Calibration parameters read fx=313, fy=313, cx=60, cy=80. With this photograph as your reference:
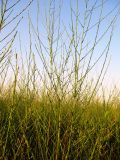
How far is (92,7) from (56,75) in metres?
0.76

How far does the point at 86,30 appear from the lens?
2457 millimetres

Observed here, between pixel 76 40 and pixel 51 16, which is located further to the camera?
pixel 51 16

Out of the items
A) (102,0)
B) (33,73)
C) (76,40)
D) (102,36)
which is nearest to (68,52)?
(76,40)

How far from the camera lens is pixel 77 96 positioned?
2.34 m

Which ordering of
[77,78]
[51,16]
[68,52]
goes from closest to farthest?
[77,78] < [68,52] < [51,16]

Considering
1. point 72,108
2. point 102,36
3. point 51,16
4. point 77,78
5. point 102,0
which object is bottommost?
point 72,108

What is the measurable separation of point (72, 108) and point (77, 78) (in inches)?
9.7

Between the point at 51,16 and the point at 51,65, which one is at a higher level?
the point at 51,16

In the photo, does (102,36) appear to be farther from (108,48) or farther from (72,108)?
(72,108)

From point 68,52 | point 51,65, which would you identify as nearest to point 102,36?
point 68,52

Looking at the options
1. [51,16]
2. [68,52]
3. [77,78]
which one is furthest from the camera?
[51,16]

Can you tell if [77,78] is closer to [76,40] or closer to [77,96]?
[77,96]

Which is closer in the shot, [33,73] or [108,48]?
[108,48]

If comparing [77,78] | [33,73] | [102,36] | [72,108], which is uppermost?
[102,36]
